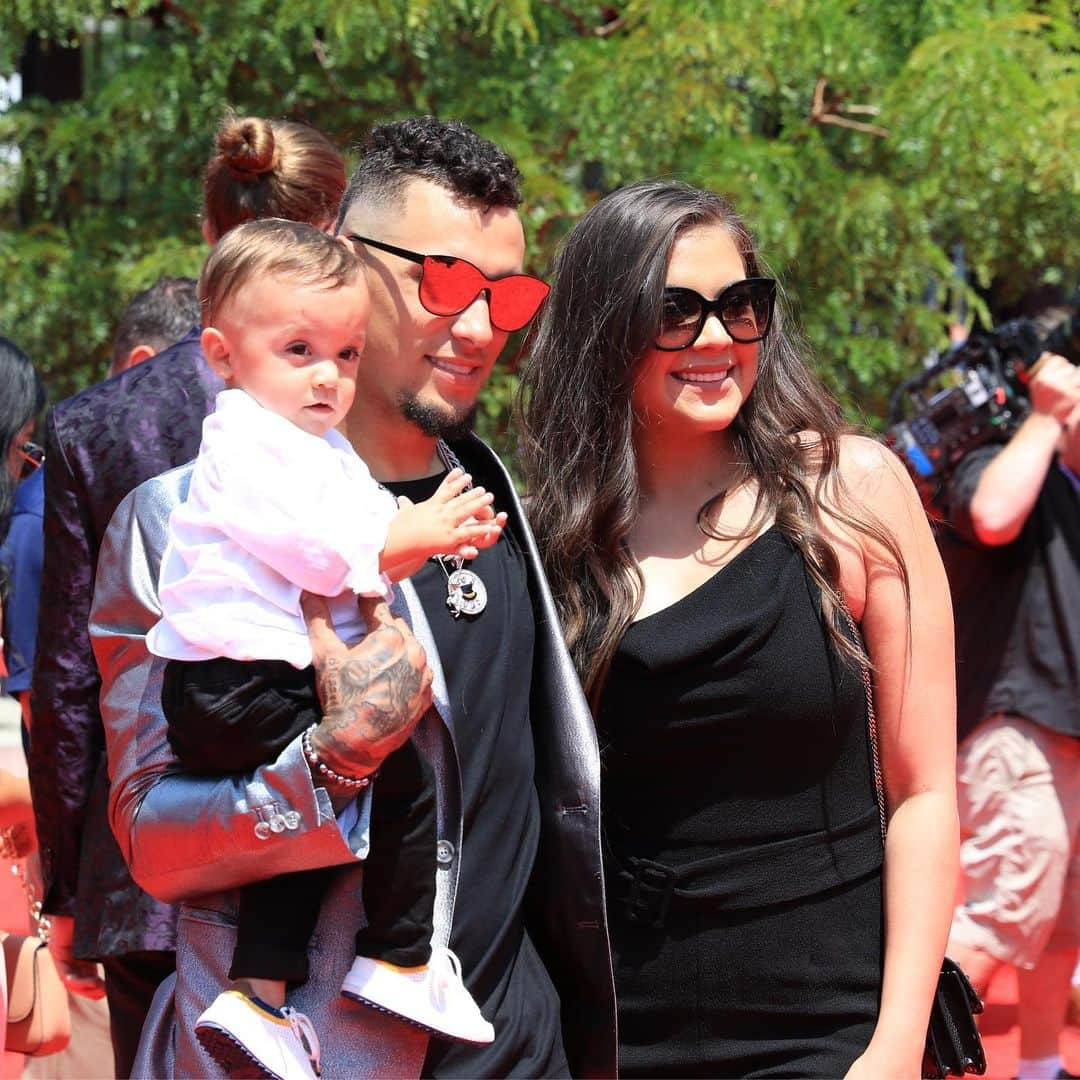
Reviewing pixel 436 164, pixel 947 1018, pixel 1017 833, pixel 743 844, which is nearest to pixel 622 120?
pixel 1017 833

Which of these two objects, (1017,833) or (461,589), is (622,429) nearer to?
(461,589)

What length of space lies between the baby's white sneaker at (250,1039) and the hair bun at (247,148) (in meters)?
1.95

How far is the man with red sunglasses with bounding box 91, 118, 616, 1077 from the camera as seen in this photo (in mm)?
2295

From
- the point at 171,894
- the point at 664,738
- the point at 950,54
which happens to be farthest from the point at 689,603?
the point at 950,54

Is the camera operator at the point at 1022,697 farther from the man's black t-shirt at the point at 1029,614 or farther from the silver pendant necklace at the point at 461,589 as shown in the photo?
the silver pendant necklace at the point at 461,589

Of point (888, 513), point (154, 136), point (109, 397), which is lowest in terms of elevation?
point (154, 136)

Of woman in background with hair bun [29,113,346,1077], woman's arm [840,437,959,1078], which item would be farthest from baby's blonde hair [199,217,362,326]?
woman's arm [840,437,959,1078]

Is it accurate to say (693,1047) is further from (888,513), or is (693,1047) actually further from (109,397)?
(109,397)

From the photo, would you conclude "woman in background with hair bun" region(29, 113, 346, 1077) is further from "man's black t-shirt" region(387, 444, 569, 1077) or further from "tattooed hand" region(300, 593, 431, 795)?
"tattooed hand" region(300, 593, 431, 795)

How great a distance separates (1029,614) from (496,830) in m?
2.91

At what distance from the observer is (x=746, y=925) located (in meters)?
2.76

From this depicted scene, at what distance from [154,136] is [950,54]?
3726mm

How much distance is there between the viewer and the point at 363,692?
2.27 m

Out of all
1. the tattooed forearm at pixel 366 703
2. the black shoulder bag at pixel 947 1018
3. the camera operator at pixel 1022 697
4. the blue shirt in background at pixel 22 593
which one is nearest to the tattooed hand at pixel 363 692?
the tattooed forearm at pixel 366 703
